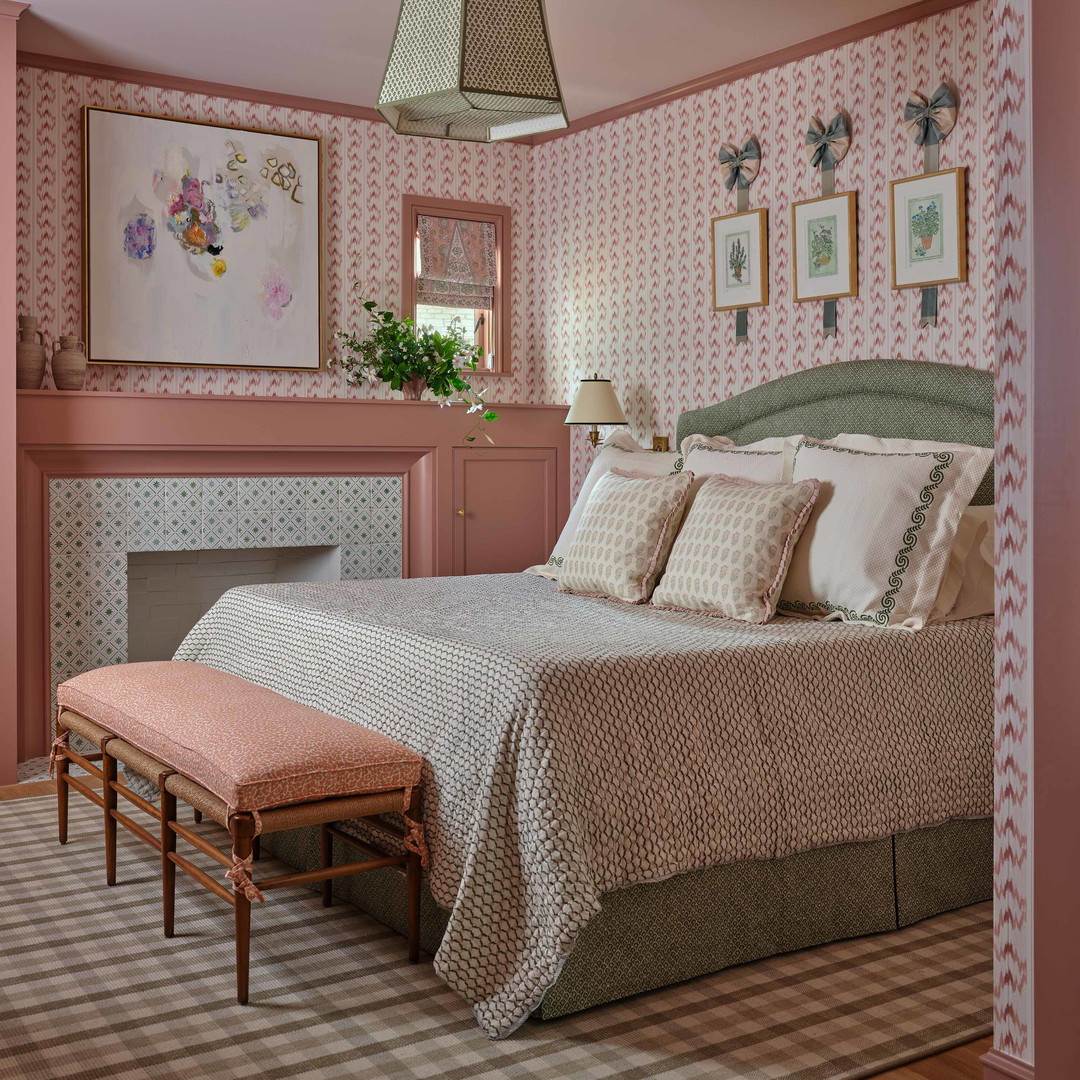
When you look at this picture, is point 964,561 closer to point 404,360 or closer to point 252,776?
point 252,776

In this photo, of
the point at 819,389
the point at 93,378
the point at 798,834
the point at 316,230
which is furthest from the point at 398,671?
the point at 316,230

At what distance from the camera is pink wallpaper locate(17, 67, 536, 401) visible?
15.2 ft

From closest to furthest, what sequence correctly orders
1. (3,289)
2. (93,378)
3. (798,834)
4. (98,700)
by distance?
(798,834) < (98,700) < (3,289) < (93,378)

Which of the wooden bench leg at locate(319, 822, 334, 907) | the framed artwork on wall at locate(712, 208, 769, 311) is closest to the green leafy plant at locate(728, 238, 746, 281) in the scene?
the framed artwork on wall at locate(712, 208, 769, 311)

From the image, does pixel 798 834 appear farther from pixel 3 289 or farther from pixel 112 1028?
pixel 3 289

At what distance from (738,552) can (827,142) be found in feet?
5.83

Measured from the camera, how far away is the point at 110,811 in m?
3.11

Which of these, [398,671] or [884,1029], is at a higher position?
[398,671]

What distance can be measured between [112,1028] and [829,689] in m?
Result: 1.64

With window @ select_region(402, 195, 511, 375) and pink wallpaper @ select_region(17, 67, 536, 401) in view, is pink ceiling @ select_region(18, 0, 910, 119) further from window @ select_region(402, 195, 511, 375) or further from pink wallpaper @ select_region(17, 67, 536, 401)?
window @ select_region(402, 195, 511, 375)

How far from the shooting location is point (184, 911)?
300 cm

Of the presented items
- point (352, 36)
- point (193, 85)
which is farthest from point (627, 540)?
point (193, 85)

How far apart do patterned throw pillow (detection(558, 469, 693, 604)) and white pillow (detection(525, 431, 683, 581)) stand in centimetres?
23

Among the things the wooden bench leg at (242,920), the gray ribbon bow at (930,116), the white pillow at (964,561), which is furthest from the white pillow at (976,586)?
the wooden bench leg at (242,920)
